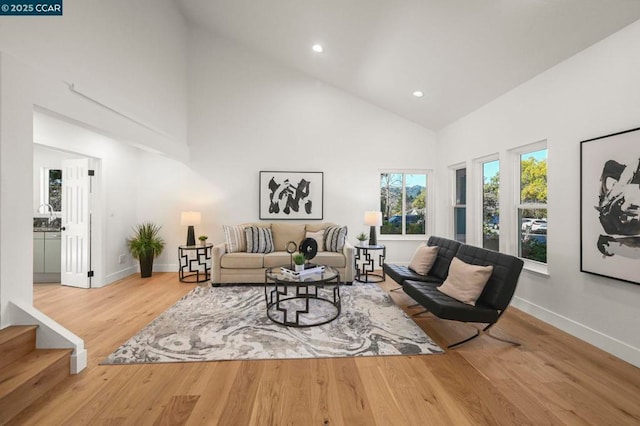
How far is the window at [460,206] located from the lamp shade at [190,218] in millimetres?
4614

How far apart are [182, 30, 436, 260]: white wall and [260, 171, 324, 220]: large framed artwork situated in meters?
0.15

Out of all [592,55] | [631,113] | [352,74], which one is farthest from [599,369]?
[352,74]

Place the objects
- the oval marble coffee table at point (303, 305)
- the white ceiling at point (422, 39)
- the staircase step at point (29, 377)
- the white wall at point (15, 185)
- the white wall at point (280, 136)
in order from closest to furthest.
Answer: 1. the staircase step at point (29, 377)
2. the white wall at point (15, 185)
3. the white ceiling at point (422, 39)
4. the oval marble coffee table at point (303, 305)
5. the white wall at point (280, 136)

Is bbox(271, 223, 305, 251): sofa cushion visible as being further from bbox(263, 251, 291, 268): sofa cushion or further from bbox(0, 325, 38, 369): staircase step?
bbox(0, 325, 38, 369): staircase step

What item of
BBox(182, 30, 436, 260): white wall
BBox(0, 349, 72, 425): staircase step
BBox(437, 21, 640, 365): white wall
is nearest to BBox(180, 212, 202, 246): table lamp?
BBox(182, 30, 436, 260): white wall

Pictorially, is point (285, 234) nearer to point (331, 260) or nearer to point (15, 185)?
point (331, 260)

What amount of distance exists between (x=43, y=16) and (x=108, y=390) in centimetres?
304

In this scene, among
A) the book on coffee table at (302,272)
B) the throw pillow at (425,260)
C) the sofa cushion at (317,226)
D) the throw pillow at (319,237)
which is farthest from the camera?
the sofa cushion at (317,226)

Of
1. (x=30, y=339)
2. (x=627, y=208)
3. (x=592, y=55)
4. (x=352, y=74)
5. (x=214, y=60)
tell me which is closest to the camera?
(x=30, y=339)

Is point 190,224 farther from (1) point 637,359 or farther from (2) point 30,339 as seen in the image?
(1) point 637,359

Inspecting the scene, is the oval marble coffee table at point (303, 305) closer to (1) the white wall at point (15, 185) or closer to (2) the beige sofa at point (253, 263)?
(2) the beige sofa at point (253, 263)

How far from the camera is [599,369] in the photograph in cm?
229

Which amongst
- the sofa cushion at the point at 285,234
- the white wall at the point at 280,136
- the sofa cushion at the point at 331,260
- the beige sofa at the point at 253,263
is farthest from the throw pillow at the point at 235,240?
the sofa cushion at the point at 331,260

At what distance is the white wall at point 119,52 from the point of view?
2.50 meters
